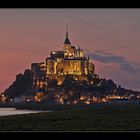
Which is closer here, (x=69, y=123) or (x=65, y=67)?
(x=69, y=123)

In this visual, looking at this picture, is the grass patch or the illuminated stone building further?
the illuminated stone building

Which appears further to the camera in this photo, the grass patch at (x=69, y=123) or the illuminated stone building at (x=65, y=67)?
the illuminated stone building at (x=65, y=67)

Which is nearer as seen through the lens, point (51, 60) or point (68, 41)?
point (51, 60)

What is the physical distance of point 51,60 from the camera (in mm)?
75938
